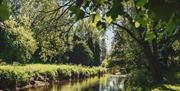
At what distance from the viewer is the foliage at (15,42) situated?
150ft

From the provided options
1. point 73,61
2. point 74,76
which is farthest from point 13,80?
point 73,61

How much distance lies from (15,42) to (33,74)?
337 inches

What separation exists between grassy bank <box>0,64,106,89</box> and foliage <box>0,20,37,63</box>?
125 inches

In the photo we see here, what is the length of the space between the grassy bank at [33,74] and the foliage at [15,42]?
125 inches

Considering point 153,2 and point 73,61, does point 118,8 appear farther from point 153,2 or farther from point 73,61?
point 73,61

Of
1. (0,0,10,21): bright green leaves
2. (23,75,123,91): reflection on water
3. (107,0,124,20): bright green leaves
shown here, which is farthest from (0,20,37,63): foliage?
(0,0,10,21): bright green leaves

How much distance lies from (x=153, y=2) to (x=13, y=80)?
96.2 feet

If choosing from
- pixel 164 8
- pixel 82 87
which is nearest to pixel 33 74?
pixel 82 87

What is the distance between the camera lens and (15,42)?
147 feet

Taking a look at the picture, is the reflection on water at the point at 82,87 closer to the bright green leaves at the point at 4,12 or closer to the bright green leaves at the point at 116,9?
the bright green leaves at the point at 116,9

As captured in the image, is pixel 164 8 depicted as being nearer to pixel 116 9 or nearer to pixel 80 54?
pixel 116 9

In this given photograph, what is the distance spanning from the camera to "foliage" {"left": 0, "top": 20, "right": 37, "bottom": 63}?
4559cm

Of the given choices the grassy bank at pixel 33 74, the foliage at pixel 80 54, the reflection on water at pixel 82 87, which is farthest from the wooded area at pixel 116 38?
the foliage at pixel 80 54

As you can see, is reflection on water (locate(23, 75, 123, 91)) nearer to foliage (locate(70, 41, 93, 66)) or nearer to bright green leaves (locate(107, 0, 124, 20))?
bright green leaves (locate(107, 0, 124, 20))
